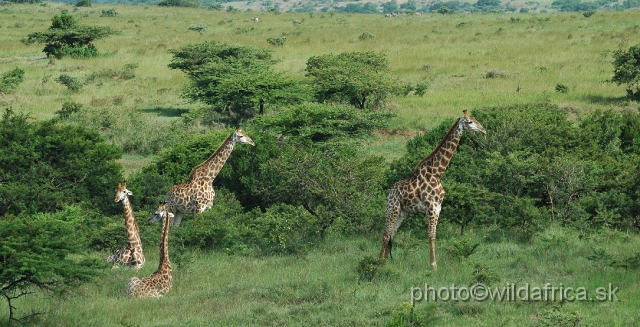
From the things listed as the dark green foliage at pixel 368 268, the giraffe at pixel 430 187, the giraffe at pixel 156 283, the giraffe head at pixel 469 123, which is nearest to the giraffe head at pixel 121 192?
the giraffe at pixel 156 283

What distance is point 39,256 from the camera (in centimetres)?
923

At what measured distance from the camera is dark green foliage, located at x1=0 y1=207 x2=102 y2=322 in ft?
30.3

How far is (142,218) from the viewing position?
14.6m

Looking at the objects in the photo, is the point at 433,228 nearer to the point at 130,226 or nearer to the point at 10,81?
the point at 130,226

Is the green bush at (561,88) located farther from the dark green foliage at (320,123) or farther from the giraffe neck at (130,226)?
the giraffe neck at (130,226)

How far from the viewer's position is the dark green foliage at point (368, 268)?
1081cm

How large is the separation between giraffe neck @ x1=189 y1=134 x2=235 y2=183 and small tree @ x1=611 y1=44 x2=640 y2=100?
16636 millimetres

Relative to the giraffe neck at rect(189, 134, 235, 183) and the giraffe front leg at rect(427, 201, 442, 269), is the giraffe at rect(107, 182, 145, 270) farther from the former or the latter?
the giraffe front leg at rect(427, 201, 442, 269)

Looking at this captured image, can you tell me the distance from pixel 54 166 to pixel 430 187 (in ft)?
27.0

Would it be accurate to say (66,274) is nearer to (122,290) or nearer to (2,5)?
(122,290)

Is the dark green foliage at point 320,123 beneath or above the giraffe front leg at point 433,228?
beneath

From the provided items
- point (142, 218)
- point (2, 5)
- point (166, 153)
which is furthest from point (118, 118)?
point (2, 5)

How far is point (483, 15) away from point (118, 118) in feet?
156

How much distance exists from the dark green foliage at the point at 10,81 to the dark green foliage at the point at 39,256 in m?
21.1
